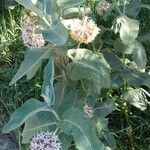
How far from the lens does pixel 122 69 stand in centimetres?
222

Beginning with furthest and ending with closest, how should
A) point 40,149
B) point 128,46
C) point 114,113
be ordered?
point 114,113
point 128,46
point 40,149

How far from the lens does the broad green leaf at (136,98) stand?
217 cm

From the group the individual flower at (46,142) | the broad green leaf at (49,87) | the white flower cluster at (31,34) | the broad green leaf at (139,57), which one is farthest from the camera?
the broad green leaf at (139,57)

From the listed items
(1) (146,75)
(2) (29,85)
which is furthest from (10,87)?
(1) (146,75)

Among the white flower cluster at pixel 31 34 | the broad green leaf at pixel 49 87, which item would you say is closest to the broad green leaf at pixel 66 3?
the white flower cluster at pixel 31 34

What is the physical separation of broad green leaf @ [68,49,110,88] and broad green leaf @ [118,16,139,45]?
0.48 ft

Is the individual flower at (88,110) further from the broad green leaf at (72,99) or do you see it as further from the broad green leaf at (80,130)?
the broad green leaf at (80,130)

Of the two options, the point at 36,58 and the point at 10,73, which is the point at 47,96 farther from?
the point at 10,73

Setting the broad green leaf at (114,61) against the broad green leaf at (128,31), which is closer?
the broad green leaf at (128,31)

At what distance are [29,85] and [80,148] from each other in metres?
1.01

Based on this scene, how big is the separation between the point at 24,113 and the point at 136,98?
70 cm

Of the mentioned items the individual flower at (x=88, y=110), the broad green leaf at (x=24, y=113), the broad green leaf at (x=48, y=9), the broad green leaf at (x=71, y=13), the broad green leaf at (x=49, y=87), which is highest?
the broad green leaf at (x=48, y=9)

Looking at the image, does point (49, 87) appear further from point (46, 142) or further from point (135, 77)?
point (135, 77)

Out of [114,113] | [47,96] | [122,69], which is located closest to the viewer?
[47,96]
